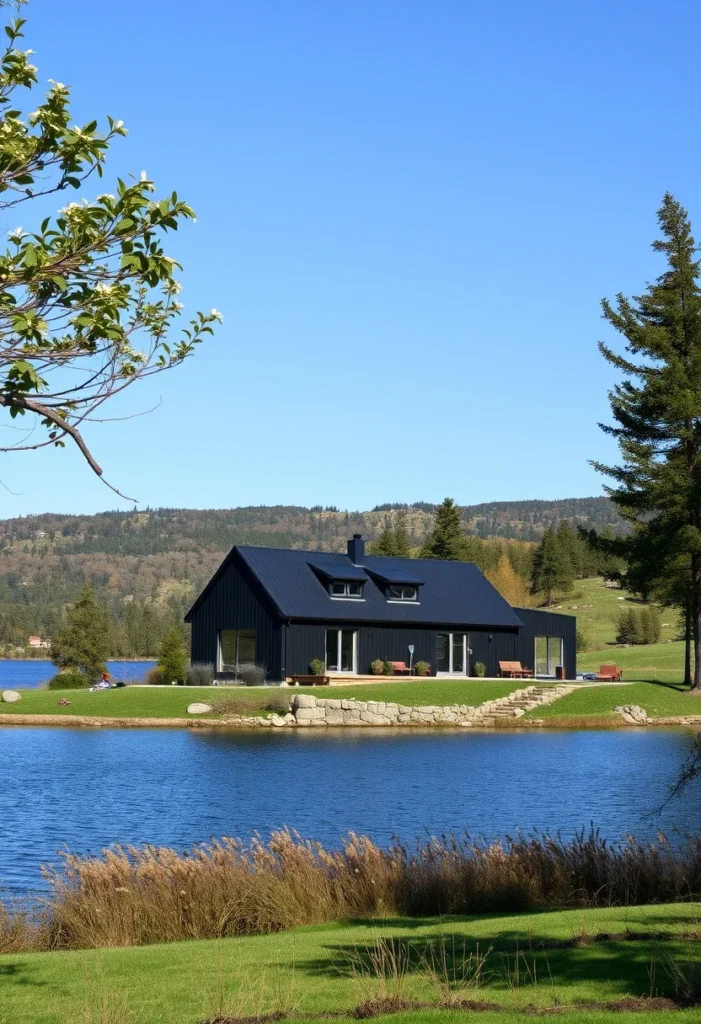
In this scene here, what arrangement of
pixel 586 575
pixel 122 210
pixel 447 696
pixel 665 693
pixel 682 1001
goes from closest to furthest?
pixel 122 210 → pixel 682 1001 → pixel 447 696 → pixel 665 693 → pixel 586 575

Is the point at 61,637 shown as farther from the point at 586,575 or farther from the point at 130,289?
the point at 586,575

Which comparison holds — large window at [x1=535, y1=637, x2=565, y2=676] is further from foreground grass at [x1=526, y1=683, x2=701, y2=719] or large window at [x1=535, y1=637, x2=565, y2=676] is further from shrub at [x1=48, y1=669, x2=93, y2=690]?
shrub at [x1=48, y1=669, x2=93, y2=690]

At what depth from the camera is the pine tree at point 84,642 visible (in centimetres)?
5228

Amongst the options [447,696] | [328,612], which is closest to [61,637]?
[328,612]

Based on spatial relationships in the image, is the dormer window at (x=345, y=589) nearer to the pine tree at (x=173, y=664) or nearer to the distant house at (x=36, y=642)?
the pine tree at (x=173, y=664)

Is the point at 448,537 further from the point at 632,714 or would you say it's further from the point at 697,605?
the point at 632,714

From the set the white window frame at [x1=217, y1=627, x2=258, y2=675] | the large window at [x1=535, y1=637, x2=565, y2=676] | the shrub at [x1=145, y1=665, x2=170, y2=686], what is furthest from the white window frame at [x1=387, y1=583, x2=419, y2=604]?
the shrub at [x1=145, y1=665, x2=170, y2=686]

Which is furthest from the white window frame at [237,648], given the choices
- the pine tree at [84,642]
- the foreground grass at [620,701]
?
the foreground grass at [620,701]

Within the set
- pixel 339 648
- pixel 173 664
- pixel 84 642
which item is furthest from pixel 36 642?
pixel 339 648

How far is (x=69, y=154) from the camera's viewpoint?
662 centimetres

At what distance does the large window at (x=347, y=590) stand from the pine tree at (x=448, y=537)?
28518mm

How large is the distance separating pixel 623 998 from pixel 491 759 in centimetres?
2428

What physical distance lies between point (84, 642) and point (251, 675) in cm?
863

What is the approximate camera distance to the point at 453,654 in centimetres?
5284
